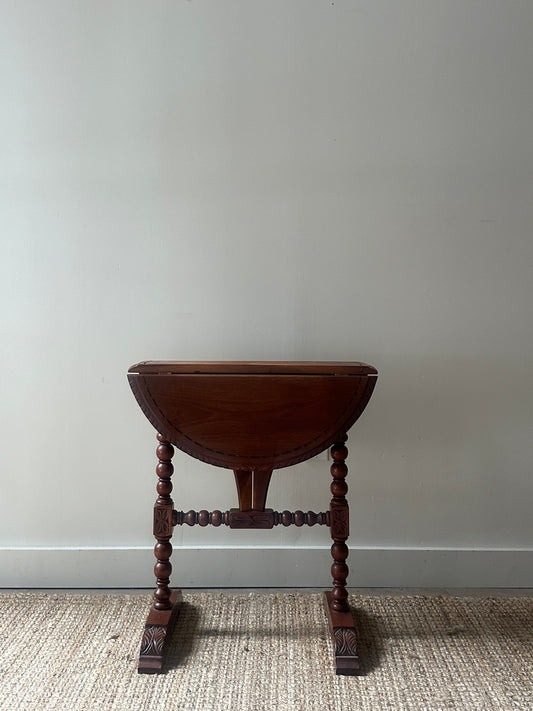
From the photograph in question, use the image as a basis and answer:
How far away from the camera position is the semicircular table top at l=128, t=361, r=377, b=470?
144 cm

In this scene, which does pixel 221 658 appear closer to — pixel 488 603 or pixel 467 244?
pixel 488 603

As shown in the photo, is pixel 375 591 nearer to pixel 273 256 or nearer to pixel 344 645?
pixel 344 645

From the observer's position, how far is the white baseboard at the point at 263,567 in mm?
A: 1873

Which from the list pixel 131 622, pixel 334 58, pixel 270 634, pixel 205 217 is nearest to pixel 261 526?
pixel 270 634

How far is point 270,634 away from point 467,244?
139cm

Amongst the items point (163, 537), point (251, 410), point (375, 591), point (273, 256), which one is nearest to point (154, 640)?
point (163, 537)

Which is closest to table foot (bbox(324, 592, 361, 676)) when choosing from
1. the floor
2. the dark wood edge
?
the floor

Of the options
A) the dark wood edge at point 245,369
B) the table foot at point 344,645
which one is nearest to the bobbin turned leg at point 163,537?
the dark wood edge at point 245,369

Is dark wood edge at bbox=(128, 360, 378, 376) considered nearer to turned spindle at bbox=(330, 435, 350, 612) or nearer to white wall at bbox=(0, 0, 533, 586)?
turned spindle at bbox=(330, 435, 350, 612)

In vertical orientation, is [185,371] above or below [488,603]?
above

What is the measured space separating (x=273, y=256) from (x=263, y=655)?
1.21 metres

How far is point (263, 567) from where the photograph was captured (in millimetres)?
1885

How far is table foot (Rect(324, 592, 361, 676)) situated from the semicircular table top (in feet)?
1.67

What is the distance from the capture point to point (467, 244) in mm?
1854
